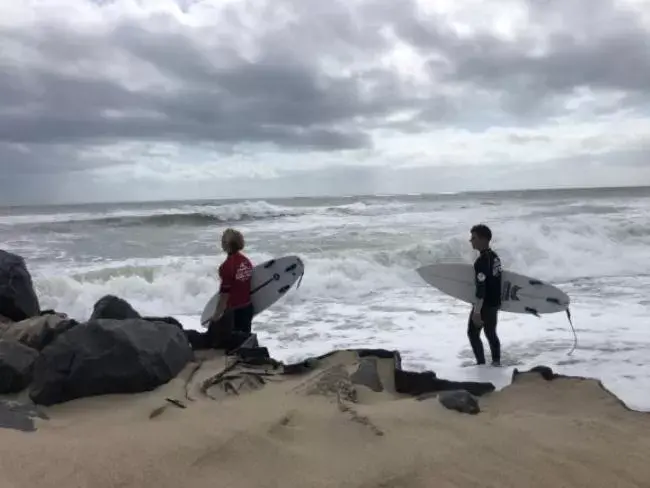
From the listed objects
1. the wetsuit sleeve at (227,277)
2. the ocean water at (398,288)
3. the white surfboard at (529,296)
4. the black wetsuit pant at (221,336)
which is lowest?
the ocean water at (398,288)

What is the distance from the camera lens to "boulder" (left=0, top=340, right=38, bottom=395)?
15.6ft

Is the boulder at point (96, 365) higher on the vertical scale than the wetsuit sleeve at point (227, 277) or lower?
lower

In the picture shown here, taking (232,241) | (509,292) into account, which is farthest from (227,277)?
(509,292)

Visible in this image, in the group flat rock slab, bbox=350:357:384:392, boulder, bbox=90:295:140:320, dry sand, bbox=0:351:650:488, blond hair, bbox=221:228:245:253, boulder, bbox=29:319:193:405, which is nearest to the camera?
dry sand, bbox=0:351:650:488

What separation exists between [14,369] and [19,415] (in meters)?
0.87

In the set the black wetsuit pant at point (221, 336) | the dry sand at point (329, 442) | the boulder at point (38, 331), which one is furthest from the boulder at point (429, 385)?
the boulder at point (38, 331)

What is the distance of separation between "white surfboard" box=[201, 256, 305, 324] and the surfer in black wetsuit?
257cm

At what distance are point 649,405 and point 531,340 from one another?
284cm

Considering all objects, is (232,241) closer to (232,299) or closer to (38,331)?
(232,299)

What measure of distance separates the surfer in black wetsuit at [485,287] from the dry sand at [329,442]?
68.8 inches

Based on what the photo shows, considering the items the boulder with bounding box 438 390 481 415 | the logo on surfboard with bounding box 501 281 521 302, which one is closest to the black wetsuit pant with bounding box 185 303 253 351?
the boulder with bounding box 438 390 481 415

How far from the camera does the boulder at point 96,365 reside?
457cm

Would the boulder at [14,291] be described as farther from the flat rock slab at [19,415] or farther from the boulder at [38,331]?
the flat rock slab at [19,415]

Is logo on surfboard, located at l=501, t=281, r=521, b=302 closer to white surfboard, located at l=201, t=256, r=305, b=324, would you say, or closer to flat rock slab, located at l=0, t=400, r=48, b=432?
white surfboard, located at l=201, t=256, r=305, b=324
